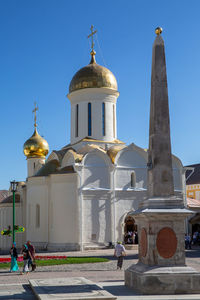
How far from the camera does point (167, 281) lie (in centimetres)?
884

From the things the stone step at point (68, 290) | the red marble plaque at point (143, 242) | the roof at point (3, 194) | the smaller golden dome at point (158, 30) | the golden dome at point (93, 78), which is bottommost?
the stone step at point (68, 290)

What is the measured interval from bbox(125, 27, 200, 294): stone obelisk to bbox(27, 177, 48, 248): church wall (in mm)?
17362

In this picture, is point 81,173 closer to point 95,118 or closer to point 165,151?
point 95,118

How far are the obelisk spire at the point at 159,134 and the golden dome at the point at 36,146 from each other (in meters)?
24.6

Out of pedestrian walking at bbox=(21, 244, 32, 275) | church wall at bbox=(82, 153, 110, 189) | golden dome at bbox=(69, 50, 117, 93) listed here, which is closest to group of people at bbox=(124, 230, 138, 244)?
church wall at bbox=(82, 153, 110, 189)

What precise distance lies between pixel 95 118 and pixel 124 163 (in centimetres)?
421

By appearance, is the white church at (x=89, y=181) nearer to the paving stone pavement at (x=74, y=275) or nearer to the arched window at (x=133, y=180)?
the arched window at (x=133, y=180)

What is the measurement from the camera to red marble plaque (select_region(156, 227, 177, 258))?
9.23 meters

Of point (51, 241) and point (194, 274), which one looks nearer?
point (194, 274)

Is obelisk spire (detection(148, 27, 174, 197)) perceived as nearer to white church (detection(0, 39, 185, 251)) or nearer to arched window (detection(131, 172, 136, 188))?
white church (detection(0, 39, 185, 251))

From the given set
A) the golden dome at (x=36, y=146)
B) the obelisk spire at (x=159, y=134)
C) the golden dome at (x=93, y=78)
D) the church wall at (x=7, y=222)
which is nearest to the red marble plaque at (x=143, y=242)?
the obelisk spire at (x=159, y=134)

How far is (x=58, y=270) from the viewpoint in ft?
49.8

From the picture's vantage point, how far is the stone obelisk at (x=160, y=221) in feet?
29.1

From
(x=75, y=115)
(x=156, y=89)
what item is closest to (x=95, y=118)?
(x=75, y=115)
